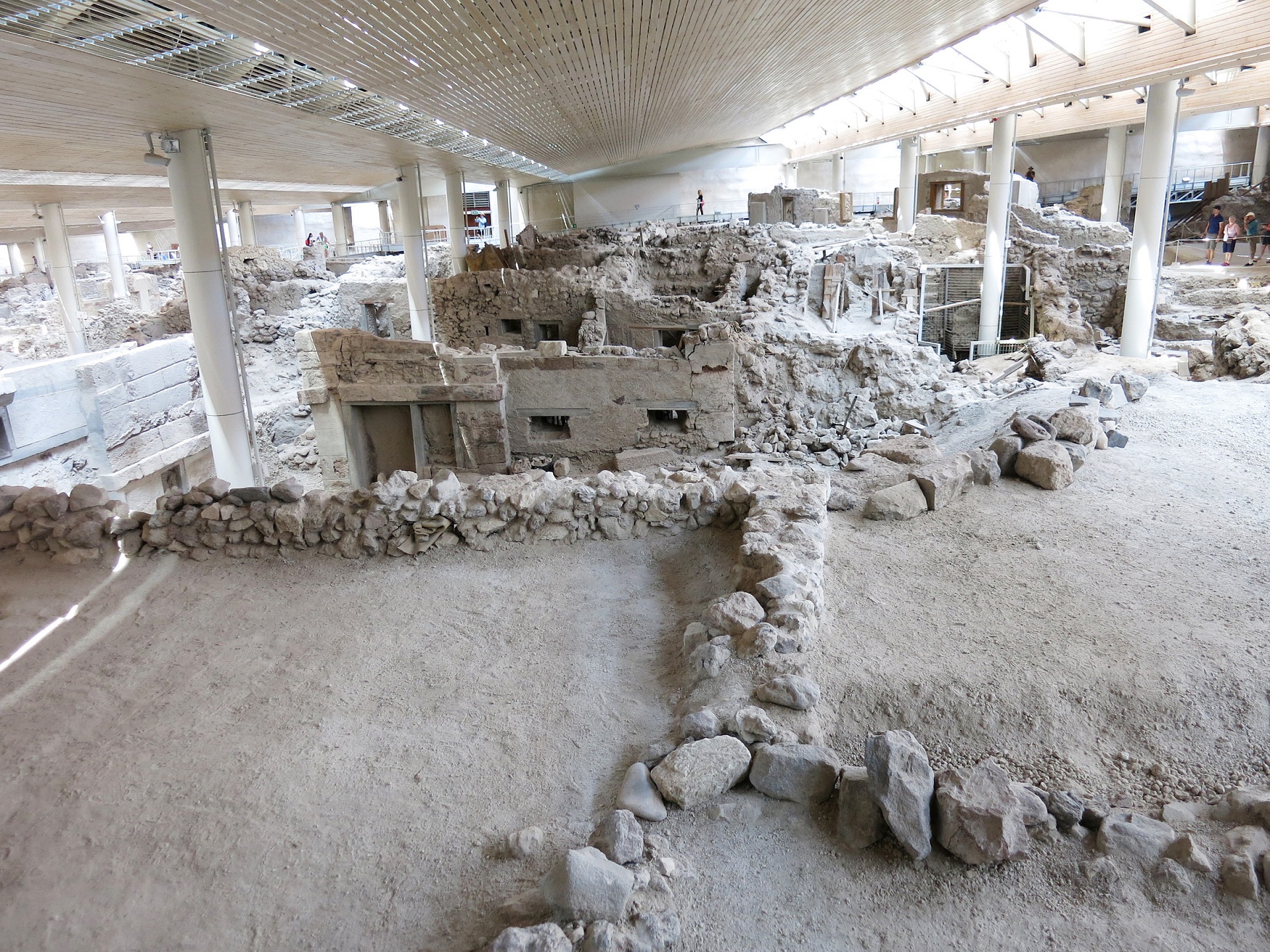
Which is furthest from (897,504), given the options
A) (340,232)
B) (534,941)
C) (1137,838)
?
(340,232)

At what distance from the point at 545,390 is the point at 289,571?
18.4 feet

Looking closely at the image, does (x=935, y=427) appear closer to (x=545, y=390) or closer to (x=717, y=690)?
(x=545, y=390)

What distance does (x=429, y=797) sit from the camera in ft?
10.5

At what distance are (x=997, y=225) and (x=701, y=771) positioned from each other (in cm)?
1739

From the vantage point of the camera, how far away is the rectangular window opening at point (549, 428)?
423 inches

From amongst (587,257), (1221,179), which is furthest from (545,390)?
(1221,179)

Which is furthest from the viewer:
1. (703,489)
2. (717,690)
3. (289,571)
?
(703,489)

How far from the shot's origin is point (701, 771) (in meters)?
3.02

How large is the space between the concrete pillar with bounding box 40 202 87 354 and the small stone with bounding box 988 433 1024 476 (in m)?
19.1

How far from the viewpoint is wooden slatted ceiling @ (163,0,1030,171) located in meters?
6.71

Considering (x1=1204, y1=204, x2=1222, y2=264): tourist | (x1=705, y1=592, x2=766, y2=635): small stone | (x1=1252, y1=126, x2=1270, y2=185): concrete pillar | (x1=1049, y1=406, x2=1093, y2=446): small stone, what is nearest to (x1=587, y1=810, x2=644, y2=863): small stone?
(x1=705, y1=592, x2=766, y2=635): small stone

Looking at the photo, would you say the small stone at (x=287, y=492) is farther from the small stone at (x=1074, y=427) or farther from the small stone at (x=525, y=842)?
the small stone at (x=1074, y=427)

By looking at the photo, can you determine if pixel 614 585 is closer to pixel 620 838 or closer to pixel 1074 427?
pixel 620 838

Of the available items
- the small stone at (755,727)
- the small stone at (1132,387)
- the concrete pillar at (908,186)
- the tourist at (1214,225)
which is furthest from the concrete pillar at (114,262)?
the tourist at (1214,225)
